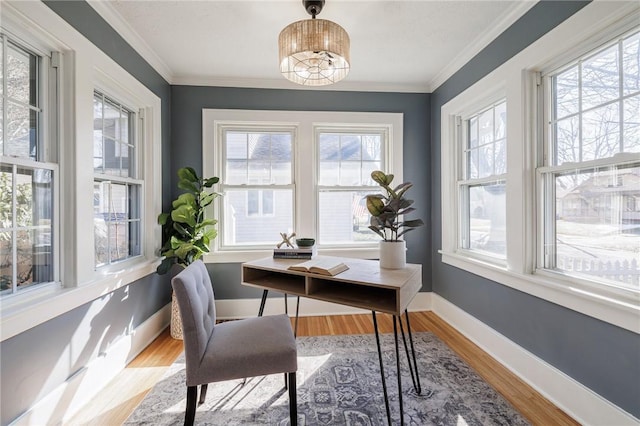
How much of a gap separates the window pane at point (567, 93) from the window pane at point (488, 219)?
0.66 m

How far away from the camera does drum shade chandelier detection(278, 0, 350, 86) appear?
1.62m

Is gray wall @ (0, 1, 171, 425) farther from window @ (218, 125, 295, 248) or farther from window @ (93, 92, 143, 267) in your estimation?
window @ (218, 125, 295, 248)

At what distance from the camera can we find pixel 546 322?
1.76 metres

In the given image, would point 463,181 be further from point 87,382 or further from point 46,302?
point 87,382

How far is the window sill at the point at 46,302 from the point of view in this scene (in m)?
1.25

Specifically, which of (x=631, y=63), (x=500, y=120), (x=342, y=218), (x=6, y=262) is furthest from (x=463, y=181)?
(x=6, y=262)

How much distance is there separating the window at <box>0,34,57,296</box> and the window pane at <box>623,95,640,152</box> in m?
3.08

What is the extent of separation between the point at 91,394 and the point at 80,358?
0.90ft

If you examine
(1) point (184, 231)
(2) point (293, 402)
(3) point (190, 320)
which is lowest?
(2) point (293, 402)

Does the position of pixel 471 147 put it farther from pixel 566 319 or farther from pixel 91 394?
pixel 91 394

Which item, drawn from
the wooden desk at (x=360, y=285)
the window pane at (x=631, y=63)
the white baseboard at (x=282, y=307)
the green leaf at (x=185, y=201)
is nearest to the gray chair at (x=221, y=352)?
the wooden desk at (x=360, y=285)

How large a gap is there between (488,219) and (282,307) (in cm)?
224

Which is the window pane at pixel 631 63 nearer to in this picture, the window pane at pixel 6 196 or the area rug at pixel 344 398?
the area rug at pixel 344 398

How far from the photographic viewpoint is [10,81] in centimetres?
138
